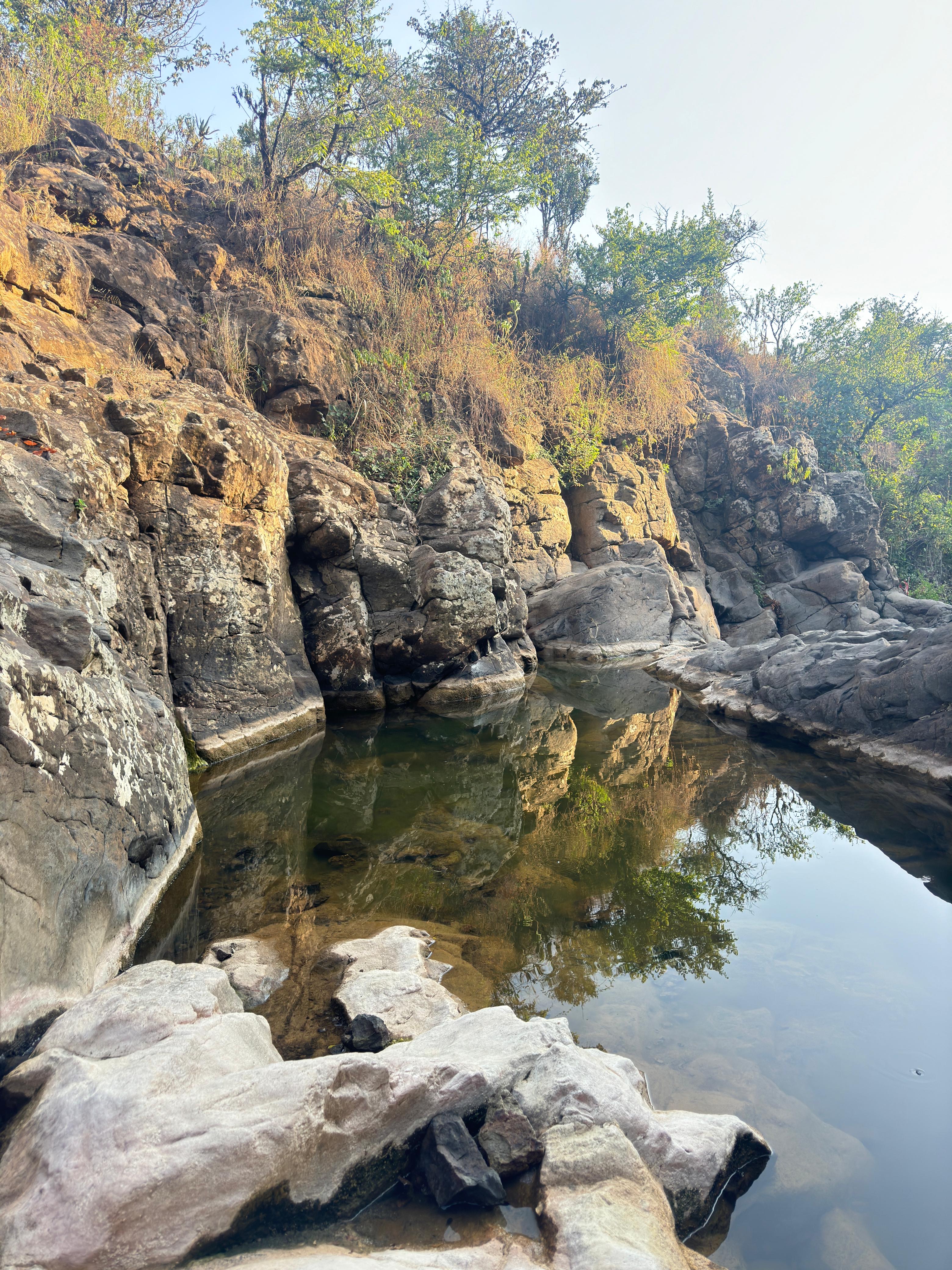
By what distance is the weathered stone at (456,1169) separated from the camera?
5.74 feet

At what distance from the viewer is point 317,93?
1227 centimetres

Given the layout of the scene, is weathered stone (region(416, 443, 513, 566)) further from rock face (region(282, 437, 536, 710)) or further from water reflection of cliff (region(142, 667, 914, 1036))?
water reflection of cliff (region(142, 667, 914, 1036))

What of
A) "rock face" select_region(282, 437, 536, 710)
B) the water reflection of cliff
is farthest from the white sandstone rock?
"rock face" select_region(282, 437, 536, 710)

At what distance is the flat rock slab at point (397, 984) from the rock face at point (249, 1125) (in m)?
0.44

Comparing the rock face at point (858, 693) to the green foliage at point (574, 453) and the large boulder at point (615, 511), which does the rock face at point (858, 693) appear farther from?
the green foliage at point (574, 453)

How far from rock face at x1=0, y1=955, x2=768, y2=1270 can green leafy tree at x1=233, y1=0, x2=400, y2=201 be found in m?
13.7

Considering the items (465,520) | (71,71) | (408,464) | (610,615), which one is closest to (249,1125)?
(465,520)

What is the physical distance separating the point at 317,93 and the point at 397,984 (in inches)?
600

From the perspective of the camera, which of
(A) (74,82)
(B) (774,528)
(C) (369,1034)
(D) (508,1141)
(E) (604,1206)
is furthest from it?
(B) (774,528)

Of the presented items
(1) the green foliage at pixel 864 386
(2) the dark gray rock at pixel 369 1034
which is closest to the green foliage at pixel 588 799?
(2) the dark gray rock at pixel 369 1034

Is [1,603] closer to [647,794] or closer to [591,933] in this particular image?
[591,933]

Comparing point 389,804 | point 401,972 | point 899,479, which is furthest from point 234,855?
point 899,479

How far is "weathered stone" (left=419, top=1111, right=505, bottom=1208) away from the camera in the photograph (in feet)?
5.74

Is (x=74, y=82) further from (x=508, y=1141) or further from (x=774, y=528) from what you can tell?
(x=774, y=528)
